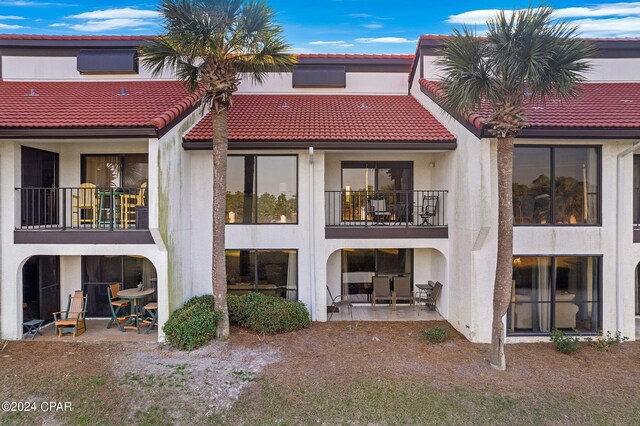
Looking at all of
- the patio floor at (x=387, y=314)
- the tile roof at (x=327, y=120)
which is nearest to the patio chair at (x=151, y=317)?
the tile roof at (x=327, y=120)

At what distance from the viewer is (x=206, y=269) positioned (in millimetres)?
10812

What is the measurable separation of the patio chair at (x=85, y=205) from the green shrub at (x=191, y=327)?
13.2ft

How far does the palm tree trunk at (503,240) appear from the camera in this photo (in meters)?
7.53

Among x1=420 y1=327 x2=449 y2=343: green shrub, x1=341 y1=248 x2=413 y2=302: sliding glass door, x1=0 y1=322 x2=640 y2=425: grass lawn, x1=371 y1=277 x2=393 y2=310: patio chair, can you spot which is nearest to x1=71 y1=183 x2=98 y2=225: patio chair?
x1=0 y1=322 x2=640 y2=425: grass lawn

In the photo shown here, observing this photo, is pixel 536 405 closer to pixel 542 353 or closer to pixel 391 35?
pixel 542 353

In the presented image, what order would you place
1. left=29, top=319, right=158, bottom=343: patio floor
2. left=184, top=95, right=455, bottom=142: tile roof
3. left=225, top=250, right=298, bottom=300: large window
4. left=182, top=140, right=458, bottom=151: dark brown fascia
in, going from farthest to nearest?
left=225, top=250, right=298, bottom=300: large window
left=184, top=95, right=455, bottom=142: tile roof
left=182, top=140, right=458, bottom=151: dark brown fascia
left=29, top=319, right=158, bottom=343: patio floor

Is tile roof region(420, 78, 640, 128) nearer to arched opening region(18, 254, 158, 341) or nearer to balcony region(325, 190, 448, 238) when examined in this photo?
balcony region(325, 190, 448, 238)

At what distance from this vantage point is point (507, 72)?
7.17 meters

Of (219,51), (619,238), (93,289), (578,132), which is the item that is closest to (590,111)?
(578,132)

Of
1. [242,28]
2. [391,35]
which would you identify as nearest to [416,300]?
[242,28]

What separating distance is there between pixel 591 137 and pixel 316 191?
289 inches

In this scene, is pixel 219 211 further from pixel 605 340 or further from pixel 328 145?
pixel 605 340

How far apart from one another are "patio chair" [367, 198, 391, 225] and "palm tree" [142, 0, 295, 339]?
17.3ft

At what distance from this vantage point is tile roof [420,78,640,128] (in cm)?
902
